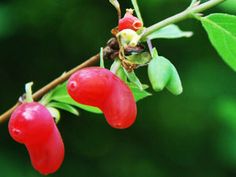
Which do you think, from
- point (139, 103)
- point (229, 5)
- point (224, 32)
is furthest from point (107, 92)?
point (139, 103)

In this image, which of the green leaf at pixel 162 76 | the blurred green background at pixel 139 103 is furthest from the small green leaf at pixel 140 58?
the blurred green background at pixel 139 103

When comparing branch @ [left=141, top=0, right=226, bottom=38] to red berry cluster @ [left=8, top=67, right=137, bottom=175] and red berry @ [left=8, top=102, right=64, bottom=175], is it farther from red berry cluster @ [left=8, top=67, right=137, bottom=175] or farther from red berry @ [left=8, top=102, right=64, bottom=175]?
red berry @ [left=8, top=102, right=64, bottom=175]

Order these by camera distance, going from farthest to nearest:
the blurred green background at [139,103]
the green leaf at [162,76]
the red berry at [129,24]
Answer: the blurred green background at [139,103] < the red berry at [129,24] < the green leaf at [162,76]

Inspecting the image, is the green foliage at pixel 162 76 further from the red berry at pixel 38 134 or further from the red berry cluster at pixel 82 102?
the red berry at pixel 38 134

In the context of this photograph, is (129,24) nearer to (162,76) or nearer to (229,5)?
(162,76)

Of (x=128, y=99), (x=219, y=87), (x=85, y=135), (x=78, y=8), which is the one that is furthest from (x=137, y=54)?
(x=85, y=135)

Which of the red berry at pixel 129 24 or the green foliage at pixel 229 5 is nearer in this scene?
the red berry at pixel 129 24

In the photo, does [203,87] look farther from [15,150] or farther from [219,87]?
[15,150]
